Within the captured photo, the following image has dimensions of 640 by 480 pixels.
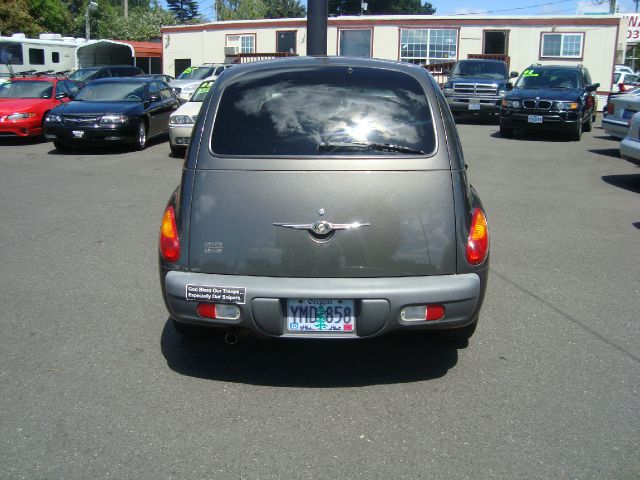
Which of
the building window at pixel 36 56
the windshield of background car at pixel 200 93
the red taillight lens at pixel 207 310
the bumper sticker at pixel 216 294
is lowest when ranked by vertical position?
the red taillight lens at pixel 207 310

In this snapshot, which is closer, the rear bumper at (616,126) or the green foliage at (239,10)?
the rear bumper at (616,126)

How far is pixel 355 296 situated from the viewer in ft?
11.9

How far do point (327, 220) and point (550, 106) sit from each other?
45.1ft

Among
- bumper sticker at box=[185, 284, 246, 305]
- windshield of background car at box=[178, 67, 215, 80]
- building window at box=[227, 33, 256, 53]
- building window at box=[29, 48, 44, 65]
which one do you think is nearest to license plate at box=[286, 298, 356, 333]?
bumper sticker at box=[185, 284, 246, 305]

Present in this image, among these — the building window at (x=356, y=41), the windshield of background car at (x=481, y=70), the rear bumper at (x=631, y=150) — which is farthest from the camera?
the building window at (x=356, y=41)

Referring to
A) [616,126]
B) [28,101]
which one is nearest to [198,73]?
[28,101]

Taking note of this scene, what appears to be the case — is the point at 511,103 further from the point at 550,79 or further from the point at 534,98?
the point at 550,79

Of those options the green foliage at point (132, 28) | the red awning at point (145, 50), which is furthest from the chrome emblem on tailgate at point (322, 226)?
the green foliage at point (132, 28)

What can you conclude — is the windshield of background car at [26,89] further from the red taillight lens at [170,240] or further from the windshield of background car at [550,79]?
the red taillight lens at [170,240]

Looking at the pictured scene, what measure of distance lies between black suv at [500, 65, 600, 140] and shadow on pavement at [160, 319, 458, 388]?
12854mm

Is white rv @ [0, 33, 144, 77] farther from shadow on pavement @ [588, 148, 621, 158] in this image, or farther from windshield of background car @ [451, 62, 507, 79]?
shadow on pavement @ [588, 148, 621, 158]

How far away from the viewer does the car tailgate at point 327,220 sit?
12.1ft

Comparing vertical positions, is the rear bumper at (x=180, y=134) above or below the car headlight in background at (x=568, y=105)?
below

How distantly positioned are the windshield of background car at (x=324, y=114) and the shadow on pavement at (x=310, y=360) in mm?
1122
